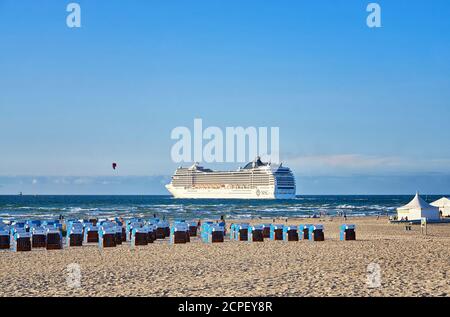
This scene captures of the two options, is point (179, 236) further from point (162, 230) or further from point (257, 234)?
point (162, 230)

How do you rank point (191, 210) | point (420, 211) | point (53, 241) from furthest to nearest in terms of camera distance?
point (191, 210) < point (420, 211) < point (53, 241)

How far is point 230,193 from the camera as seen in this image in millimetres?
115375

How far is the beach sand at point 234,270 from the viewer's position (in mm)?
10031

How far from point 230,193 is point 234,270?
102870 millimetres

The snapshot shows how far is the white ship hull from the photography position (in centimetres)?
10994

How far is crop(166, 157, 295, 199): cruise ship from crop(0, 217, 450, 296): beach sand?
91950 millimetres

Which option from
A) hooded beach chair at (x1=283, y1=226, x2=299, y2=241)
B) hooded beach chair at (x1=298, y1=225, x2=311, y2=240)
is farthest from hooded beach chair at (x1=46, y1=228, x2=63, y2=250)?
hooded beach chair at (x1=298, y1=225, x2=311, y2=240)

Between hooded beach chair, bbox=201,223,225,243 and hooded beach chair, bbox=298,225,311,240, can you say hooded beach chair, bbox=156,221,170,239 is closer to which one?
hooded beach chair, bbox=201,223,225,243

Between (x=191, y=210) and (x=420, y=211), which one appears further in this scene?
(x=191, y=210)

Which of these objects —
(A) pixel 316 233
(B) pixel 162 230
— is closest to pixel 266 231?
(A) pixel 316 233
